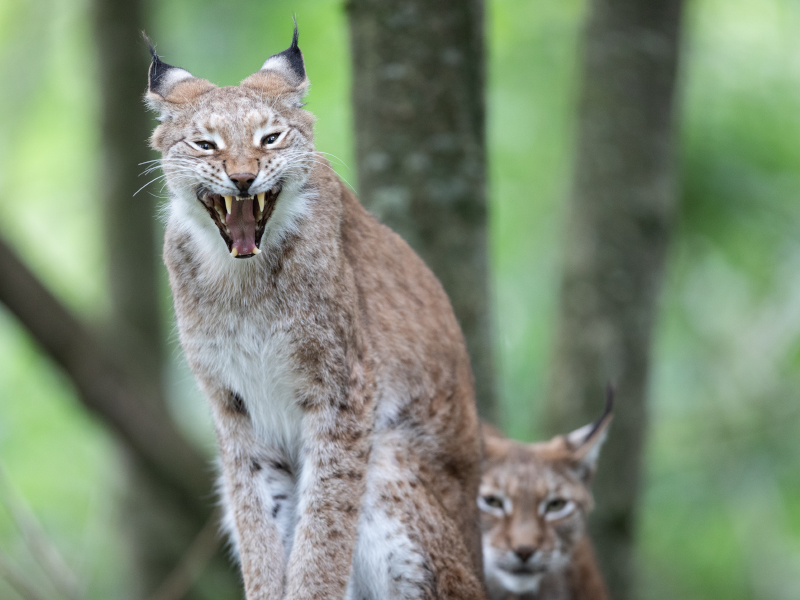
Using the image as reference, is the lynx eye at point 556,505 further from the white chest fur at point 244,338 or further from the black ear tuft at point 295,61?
the black ear tuft at point 295,61

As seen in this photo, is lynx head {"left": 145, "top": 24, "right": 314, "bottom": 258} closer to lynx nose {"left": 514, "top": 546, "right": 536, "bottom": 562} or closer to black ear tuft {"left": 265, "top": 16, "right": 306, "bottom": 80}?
black ear tuft {"left": 265, "top": 16, "right": 306, "bottom": 80}

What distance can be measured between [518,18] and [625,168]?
4.56 meters

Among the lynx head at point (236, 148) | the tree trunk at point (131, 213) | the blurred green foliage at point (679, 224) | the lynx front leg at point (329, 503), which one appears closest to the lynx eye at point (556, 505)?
the lynx front leg at point (329, 503)

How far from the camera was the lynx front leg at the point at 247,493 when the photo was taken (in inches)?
163

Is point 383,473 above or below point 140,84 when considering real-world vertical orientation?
below

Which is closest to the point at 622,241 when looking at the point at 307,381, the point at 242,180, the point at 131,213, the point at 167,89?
the point at 307,381

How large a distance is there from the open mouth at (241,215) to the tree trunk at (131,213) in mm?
5393

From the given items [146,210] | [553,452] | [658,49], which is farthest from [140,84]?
[553,452]

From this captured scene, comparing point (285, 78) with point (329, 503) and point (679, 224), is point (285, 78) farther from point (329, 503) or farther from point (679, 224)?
point (679, 224)

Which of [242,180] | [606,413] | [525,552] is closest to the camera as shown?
[242,180]

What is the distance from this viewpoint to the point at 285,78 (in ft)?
12.9

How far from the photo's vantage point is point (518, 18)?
1161 centimetres

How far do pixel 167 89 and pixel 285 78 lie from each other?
0.53 metres

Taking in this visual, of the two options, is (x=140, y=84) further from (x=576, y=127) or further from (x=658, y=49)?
(x=658, y=49)
